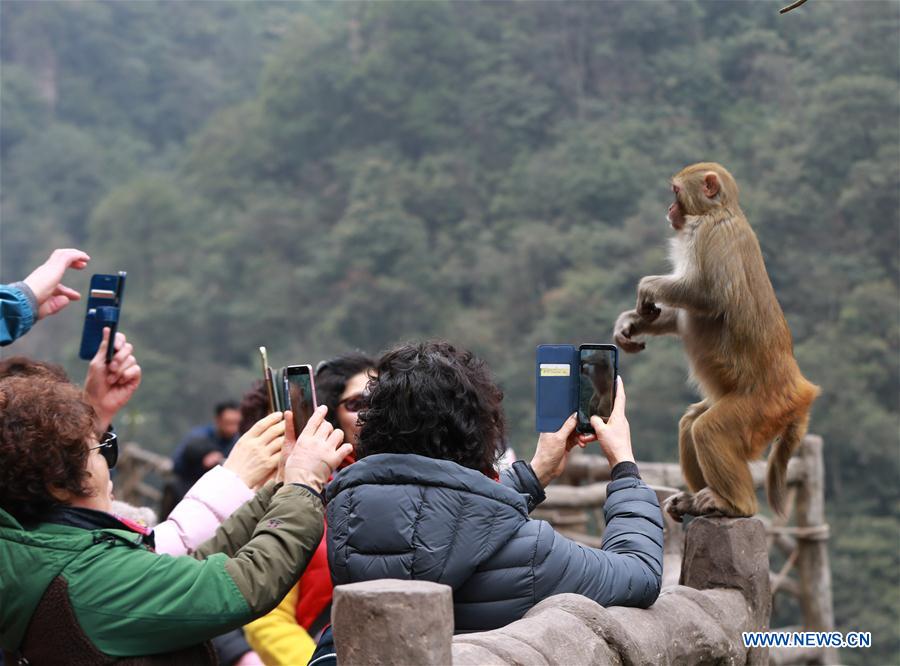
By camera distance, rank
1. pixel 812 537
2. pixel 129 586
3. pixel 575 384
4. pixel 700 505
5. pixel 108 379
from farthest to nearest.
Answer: pixel 812 537
pixel 700 505
pixel 108 379
pixel 575 384
pixel 129 586

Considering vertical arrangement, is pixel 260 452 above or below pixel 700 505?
above

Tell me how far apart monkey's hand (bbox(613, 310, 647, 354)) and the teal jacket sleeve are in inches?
48.3

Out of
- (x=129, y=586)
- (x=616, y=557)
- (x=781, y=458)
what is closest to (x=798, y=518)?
(x=781, y=458)

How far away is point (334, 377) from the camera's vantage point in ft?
7.77

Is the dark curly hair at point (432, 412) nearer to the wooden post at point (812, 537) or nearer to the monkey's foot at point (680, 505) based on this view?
the monkey's foot at point (680, 505)

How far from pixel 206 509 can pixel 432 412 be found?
0.56 meters

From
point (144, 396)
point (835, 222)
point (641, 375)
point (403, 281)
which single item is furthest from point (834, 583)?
point (144, 396)

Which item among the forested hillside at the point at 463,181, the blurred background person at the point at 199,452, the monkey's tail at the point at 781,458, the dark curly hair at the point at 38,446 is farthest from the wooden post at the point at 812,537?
the forested hillside at the point at 463,181

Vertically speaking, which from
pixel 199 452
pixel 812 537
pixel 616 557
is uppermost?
pixel 616 557

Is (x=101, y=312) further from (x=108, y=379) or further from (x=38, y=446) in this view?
(x=38, y=446)

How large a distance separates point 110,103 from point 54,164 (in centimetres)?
337

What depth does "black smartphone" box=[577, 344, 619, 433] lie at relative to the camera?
6.05 ft

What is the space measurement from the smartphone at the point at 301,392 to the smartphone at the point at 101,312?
0.47m

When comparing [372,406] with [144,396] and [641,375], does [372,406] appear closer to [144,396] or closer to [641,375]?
[641,375]
